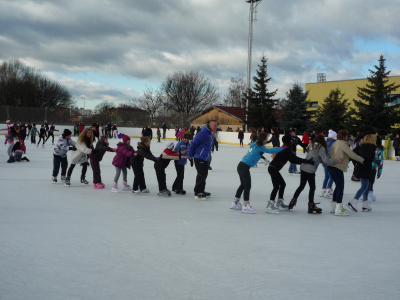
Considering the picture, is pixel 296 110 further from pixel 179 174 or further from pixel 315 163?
pixel 315 163

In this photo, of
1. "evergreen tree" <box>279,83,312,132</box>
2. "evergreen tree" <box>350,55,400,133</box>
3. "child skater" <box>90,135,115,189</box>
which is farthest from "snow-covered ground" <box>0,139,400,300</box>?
"evergreen tree" <box>279,83,312,132</box>

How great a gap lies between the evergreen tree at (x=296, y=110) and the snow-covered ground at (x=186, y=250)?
25575 mm

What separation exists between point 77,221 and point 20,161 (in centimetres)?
988

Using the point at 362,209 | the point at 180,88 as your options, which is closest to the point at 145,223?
the point at 362,209

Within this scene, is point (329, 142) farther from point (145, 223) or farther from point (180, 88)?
point (180, 88)

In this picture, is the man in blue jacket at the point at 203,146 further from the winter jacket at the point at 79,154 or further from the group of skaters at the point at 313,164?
the winter jacket at the point at 79,154

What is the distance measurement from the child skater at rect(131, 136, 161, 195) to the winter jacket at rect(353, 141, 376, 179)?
11.8ft

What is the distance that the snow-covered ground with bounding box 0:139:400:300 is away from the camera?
325cm

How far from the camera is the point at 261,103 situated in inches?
1570

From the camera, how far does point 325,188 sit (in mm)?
Result: 8445

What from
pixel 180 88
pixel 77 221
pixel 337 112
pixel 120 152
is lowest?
pixel 77 221

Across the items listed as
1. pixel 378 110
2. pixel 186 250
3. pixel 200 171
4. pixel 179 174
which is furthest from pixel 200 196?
pixel 378 110

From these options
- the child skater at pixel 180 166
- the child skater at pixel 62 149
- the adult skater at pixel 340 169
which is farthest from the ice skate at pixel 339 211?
the child skater at pixel 62 149

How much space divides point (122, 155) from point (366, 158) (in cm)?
458
